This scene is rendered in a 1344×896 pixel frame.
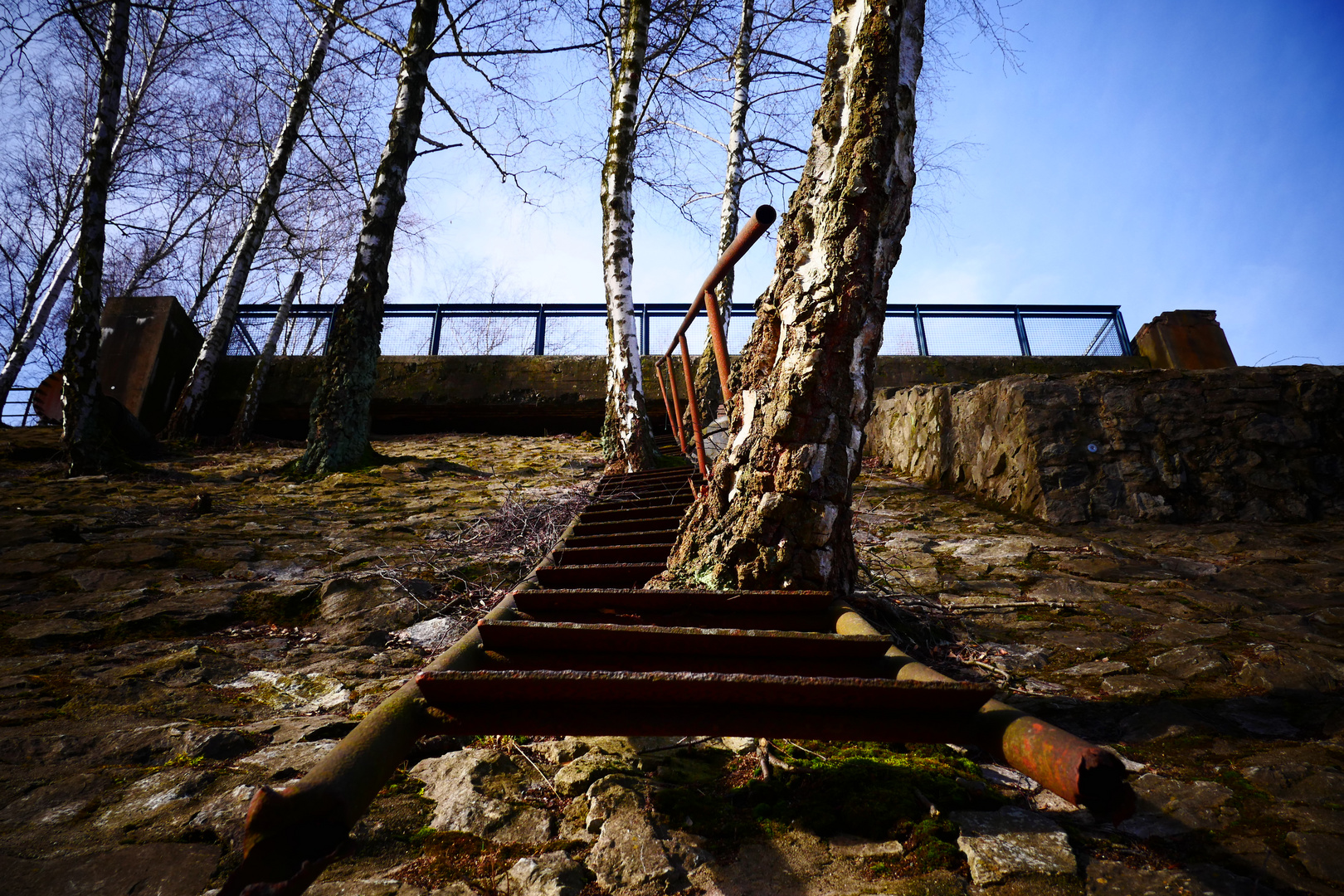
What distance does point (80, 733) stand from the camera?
5.67 feet

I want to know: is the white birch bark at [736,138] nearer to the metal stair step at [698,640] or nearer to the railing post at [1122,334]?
the railing post at [1122,334]

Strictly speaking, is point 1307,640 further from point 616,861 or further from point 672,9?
point 672,9

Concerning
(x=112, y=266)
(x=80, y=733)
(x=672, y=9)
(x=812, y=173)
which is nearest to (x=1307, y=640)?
(x=812, y=173)

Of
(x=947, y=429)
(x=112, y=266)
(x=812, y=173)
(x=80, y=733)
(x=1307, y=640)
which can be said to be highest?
(x=112, y=266)

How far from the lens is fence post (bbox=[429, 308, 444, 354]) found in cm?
970

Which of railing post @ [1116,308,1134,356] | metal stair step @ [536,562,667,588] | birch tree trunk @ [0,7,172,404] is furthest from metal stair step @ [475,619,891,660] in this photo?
birch tree trunk @ [0,7,172,404]

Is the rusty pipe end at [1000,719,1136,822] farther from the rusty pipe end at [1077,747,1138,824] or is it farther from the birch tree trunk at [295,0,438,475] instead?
the birch tree trunk at [295,0,438,475]

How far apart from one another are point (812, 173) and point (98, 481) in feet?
20.8

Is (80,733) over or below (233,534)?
below

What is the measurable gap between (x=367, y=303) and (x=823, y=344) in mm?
5760

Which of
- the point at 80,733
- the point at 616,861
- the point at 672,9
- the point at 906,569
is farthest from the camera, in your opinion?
the point at 672,9

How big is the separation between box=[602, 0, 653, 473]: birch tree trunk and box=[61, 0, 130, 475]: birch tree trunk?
15.6ft

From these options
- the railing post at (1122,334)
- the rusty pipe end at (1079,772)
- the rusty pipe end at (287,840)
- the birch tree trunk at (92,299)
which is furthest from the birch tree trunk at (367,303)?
the railing post at (1122,334)

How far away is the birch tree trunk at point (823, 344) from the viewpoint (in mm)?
1945
